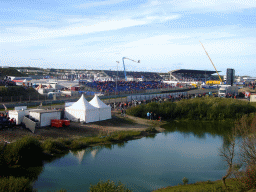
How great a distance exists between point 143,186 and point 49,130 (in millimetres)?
10581

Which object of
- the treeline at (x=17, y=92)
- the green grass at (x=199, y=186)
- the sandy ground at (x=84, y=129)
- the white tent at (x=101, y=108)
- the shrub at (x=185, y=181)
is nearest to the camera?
the green grass at (x=199, y=186)

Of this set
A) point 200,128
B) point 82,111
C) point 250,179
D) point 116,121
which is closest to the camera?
point 250,179

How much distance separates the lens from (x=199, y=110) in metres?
33.6

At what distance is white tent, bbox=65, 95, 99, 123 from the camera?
79.4 feet

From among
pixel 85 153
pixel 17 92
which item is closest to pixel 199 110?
pixel 85 153

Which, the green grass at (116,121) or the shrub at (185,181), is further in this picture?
the green grass at (116,121)

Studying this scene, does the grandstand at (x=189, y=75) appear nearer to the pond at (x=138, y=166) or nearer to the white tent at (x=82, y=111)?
the white tent at (x=82, y=111)

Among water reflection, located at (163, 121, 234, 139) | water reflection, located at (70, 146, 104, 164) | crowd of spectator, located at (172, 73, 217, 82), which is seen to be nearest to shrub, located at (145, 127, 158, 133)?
water reflection, located at (163, 121, 234, 139)

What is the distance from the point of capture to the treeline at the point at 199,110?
106 ft

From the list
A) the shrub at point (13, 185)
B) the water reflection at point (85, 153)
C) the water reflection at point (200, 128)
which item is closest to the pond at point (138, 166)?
the water reflection at point (85, 153)

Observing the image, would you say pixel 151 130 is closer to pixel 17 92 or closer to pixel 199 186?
pixel 199 186

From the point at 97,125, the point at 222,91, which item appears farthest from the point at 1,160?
the point at 222,91

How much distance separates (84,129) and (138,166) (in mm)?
8018

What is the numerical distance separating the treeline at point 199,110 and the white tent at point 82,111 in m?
7.83
